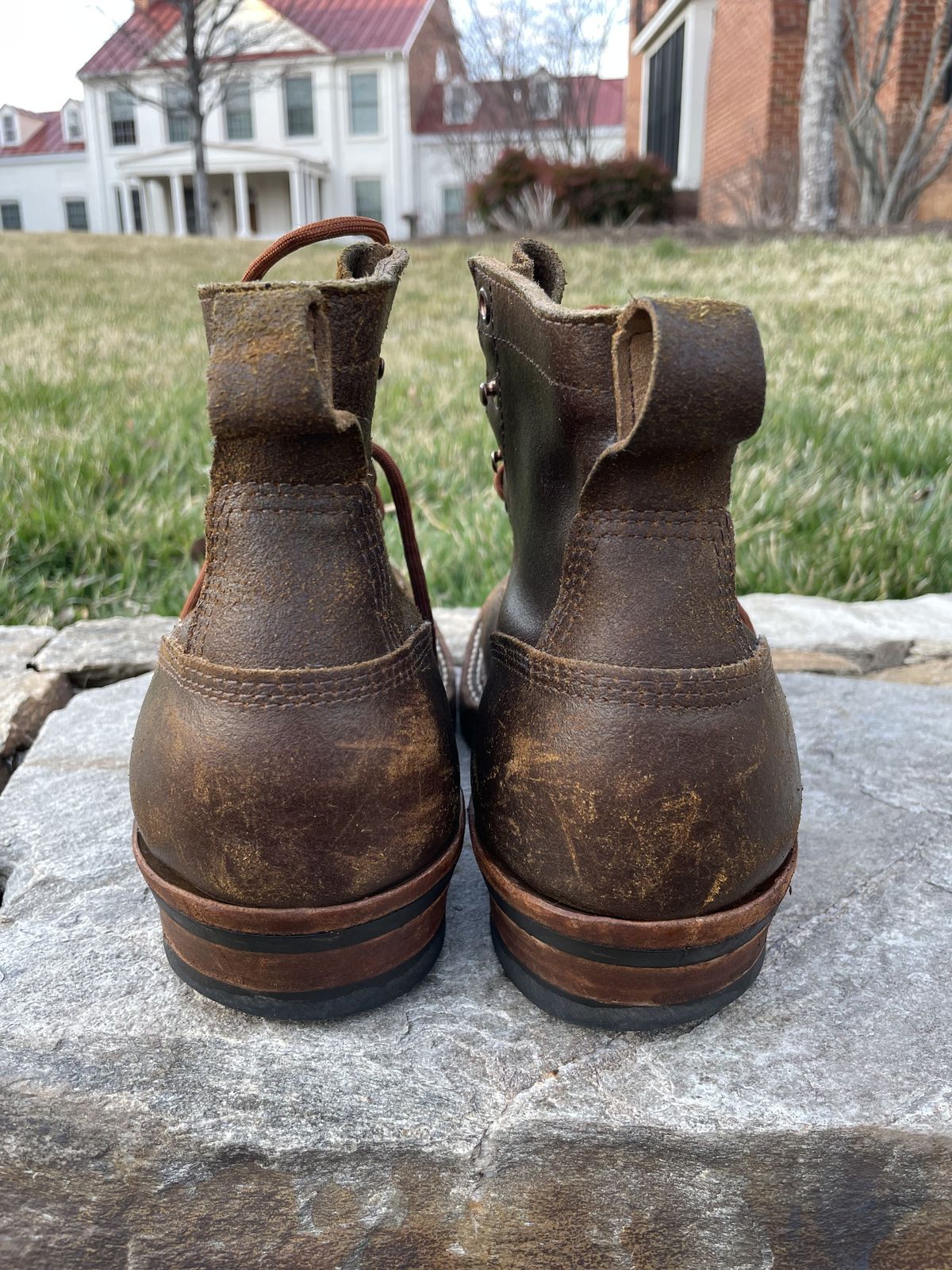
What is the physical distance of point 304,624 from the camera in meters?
0.95

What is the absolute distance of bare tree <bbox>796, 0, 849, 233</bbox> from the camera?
9.87 m

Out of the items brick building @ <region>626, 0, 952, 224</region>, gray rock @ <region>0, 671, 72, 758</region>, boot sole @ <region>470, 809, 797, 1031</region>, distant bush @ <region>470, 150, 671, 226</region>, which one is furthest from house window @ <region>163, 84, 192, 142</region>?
boot sole @ <region>470, 809, 797, 1031</region>

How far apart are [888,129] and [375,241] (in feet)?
41.5

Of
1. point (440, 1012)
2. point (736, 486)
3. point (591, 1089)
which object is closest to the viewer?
point (591, 1089)

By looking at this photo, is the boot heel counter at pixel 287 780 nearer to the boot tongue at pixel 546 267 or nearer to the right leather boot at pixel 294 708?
the right leather boot at pixel 294 708

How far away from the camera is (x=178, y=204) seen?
107ft

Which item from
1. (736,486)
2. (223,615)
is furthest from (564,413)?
(736,486)

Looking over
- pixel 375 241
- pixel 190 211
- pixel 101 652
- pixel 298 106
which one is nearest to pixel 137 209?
pixel 190 211

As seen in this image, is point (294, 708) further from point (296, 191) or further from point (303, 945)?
point (296, 191)

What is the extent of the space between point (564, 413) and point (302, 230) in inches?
17.1

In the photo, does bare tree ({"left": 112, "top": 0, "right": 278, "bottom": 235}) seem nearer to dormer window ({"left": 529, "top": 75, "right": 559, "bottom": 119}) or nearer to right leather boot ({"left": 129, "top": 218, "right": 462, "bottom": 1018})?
dormer window ({"left": 529, "top": 75, "right": 559, "bottom": 119})

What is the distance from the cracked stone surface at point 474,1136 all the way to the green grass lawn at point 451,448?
1.69m

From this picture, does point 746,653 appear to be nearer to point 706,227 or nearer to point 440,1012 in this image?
point 440,1012

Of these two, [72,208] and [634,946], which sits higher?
[72,208]
